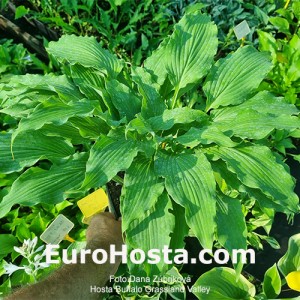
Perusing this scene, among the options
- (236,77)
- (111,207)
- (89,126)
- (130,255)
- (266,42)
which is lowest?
(111,207)

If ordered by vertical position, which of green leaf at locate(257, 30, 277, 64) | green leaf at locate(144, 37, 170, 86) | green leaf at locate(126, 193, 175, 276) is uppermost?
green leaf at locate(144, 37, 170, 86)

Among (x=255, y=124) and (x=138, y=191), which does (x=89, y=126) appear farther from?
(x=255, y=124)

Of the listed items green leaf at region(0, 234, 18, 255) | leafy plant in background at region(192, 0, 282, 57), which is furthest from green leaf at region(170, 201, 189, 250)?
leafy plant in background at region(192, 0, 282, 57)

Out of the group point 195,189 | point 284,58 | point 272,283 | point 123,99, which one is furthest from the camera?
point 284,58

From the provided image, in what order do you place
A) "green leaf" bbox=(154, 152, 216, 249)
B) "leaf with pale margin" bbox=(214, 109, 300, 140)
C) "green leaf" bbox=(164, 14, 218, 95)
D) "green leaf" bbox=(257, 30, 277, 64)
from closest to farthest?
"green leaf" bbox=(154, 152, 216, 249)
"leaf with pale margin" bbox=(214, 109, 300, 140)
"green leaf" bbox=(164, 14, 218, 95)
"green leaf" bbox=(257, 30, 277, 64)

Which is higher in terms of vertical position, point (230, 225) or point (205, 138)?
point (205, 138)

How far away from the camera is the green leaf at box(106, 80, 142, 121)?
4.94 ft

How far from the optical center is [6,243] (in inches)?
69.0

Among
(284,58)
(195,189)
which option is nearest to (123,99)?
(195,189)

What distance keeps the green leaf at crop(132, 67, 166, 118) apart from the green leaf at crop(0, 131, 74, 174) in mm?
310

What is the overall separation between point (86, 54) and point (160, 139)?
509 millimetres

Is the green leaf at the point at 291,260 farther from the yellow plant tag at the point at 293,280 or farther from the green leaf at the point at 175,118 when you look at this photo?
the green leaf at the point at 175,118

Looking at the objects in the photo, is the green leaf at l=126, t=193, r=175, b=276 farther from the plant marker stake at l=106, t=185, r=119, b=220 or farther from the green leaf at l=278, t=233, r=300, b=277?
the green leaf at l=278, t=233, r=300, b=277

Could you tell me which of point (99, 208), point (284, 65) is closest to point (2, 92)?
point (99, 208)
